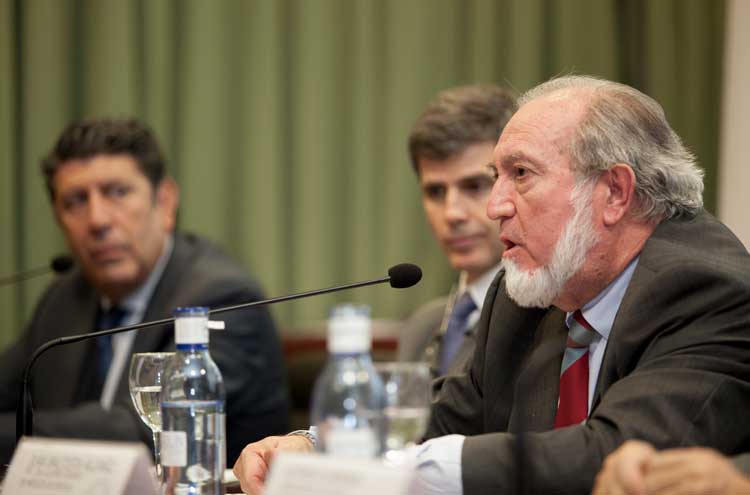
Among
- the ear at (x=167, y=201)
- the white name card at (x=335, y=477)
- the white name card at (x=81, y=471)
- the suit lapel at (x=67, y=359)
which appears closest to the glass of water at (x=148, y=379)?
the white name card at (x=81, y=471)

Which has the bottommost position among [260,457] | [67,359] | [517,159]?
[67,359]

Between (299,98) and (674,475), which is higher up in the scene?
(299,98)

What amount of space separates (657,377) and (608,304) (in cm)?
32

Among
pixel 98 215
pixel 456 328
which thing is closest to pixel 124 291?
pixel 98 215

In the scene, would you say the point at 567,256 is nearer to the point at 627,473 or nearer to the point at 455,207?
the point at 627,473

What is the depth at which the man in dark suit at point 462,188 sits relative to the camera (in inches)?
115

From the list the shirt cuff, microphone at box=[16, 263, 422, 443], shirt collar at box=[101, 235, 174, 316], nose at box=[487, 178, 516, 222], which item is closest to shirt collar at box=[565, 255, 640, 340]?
nose at box=[487, 178, 516, 222]

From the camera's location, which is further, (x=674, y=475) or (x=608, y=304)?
(x=608, y=304)

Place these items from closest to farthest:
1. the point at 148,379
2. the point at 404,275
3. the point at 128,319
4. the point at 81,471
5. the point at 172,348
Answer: the point at 81,471, the point at 148,379, the point at 404,275, the point at 172,348, the point at 128,319

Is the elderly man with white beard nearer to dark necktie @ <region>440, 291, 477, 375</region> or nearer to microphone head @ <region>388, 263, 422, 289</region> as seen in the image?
microphone head @ <region>388, 263, 422, 289</region>

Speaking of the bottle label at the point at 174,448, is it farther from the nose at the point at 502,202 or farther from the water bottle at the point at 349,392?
the nose at the point at 502,202

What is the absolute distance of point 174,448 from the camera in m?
1.42

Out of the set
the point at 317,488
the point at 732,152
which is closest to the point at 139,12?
the point at 732,152

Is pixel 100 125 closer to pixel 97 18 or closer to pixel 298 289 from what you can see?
pixel 97 18
